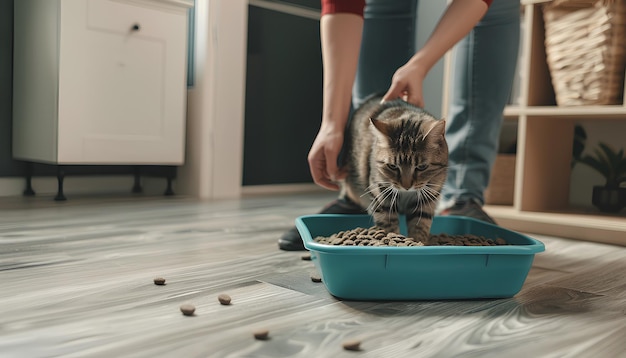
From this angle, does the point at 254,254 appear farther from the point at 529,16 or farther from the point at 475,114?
the point at 529,16

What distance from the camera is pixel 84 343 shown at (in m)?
0.75

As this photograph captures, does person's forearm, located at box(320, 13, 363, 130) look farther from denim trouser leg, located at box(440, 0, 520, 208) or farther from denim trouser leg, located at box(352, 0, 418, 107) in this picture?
denim trouser leg, located at box(440, 0, 520, 208)

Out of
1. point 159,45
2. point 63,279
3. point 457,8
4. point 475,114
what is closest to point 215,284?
point 63,279

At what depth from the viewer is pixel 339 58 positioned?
1325 mm

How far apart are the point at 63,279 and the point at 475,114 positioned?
1.12 metres

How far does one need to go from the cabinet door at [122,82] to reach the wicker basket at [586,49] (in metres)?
1.50

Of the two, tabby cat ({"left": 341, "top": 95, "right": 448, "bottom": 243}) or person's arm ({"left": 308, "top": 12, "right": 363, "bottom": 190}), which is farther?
person's arm ({"left": 308, "top": 12, "right": 363, "bottom": 190})

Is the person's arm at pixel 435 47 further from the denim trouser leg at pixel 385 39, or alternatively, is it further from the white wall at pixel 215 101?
the white wall at pixel 215 101

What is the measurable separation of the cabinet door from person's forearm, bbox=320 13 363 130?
1247 mm

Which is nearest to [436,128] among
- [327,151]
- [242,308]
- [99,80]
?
[327,151]

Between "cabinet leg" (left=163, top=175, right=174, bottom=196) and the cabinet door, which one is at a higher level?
the cabinet door

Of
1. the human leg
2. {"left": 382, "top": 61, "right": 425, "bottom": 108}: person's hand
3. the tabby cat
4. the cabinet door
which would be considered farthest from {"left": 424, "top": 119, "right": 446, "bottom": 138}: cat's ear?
the cabinet door

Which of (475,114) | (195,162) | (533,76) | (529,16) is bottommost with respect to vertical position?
(195,162)

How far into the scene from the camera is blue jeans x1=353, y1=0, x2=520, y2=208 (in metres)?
1.56
